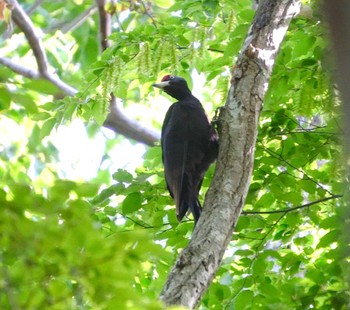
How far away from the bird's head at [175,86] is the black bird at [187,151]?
0.09 metres

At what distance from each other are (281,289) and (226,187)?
98 cm

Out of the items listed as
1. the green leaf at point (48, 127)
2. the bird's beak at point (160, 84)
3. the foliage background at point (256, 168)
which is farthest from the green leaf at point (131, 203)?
the bird's beak at point (160, 84)

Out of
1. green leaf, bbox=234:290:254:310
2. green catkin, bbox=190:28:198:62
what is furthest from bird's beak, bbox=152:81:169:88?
green leaf, bbox=234:290:254:310

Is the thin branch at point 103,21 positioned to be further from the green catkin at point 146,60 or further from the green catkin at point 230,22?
the green catkin at point 146,60

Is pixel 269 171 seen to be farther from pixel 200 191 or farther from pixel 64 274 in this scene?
pixel 64 274

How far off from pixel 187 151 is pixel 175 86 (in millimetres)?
817

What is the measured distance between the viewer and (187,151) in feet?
14.9

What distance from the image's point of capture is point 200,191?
181 inches

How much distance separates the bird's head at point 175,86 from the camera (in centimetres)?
507

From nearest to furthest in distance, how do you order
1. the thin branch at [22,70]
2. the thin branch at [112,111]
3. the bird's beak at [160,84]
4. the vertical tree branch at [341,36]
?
the vertical tree branch at [341,36] < the bird's beak at [160,84] < the thin branch at [112,111] < the thin branch at [22,70]

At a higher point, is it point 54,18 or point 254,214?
point 54,18

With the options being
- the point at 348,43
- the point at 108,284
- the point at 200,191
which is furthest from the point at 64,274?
the point at 200,191

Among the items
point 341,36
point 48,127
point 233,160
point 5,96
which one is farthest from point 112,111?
point 341,36

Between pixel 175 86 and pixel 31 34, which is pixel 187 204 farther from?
pixel 31 34
